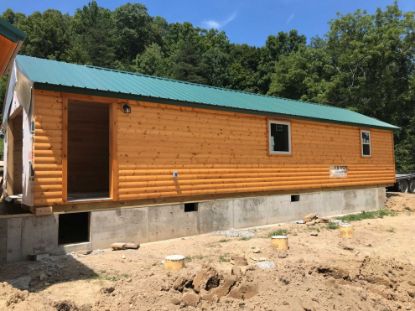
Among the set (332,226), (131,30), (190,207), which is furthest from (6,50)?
(131,30)

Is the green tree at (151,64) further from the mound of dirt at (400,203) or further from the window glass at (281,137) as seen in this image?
the window glass at (281,137)

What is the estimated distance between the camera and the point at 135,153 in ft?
32.8

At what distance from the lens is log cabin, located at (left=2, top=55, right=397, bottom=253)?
8.87 m

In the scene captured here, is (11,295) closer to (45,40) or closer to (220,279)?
(220,279)

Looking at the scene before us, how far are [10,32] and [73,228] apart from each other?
6.92 metres

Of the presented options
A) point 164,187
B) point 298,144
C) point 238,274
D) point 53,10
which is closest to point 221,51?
point 53,10

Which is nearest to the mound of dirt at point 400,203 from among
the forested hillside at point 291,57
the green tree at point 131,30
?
the forested hillside at point 291,57

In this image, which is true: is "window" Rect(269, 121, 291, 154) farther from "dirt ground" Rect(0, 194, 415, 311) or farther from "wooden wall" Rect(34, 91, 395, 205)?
"dirt ground" Rect(0, 194, 415, 311)

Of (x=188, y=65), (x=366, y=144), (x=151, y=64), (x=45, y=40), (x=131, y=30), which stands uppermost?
(x=131, y=30)

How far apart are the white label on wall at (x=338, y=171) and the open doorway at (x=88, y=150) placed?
345 inches

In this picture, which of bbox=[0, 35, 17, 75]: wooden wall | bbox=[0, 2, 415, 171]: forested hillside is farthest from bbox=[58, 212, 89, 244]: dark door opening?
bbox=[0, 2, 415, 171]: forested hillside

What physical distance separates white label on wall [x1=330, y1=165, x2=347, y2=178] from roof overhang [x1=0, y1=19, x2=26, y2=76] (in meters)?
12.7

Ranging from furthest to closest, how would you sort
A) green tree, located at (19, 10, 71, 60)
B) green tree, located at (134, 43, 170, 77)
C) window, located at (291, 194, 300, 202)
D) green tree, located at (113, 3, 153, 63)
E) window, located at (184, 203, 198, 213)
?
1. green tree, located at (113, 3, 153, 63)
2. green tree, located at (134, 43, 170, 77)
3. green tree, located at (19, 10, 71, 60)
4. window, located at (291, 194, 300, 202)
5. window, located at (184, 203, 198, 213)

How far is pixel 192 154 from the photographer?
1130 centimetres
